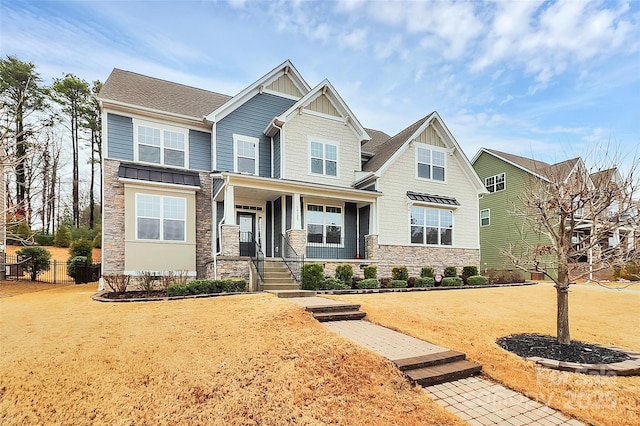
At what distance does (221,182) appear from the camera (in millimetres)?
13984

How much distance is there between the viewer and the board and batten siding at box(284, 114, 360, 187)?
15.2 meters

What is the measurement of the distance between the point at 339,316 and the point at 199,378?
3.95 metres

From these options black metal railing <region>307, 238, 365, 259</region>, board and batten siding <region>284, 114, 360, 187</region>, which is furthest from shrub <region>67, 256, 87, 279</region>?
black metal railing <region>307, 238, 365, 259</region>

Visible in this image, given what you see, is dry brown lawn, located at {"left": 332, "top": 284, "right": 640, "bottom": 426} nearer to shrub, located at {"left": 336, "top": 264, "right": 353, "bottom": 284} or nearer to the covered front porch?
shrub, located at {"left": 336, "top": 264, "right": 353, "bottom": 284}

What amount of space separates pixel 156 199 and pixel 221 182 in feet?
8.28

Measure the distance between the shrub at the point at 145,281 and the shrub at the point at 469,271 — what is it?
13.8m

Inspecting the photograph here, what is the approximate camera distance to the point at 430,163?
58.4 feet

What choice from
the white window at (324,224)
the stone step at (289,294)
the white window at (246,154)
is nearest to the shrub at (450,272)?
the white window at (324,224)

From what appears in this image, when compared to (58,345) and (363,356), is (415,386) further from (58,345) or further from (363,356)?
(58,345)

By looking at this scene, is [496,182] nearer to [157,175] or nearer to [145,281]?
[157,175]

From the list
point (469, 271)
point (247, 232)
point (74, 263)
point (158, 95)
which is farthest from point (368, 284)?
point (74, 263)

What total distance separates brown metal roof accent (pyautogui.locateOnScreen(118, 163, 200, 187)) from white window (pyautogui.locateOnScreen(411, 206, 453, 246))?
34.1 feet

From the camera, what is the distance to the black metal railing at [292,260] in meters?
12.4

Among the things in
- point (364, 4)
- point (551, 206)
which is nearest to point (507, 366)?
point (551, 206)
